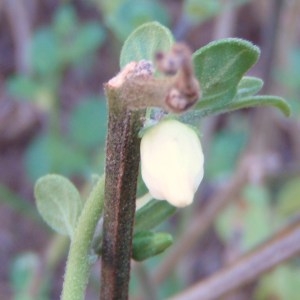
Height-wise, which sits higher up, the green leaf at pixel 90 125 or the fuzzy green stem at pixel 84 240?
the green leaf at pixel 90 125

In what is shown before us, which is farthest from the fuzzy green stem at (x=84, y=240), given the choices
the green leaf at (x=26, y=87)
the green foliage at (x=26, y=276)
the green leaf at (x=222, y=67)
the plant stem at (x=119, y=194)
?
the green leaf at (x=26, y=87)

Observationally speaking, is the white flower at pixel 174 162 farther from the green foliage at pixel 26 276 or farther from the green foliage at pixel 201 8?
the green foliage at pixel 26 276

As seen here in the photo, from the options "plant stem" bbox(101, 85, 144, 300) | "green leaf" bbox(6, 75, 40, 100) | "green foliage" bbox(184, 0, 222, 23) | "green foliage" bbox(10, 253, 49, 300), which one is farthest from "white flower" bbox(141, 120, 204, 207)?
"green leaf" bbox(6, 75, 40, 100)

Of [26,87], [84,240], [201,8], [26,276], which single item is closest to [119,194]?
[84,240]

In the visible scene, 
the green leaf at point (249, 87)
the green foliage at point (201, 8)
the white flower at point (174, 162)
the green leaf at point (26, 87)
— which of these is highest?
the green leaf at point (26, 87)

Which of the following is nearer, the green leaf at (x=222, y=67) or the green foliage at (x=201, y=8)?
the green leaf at (x=222, y=67)

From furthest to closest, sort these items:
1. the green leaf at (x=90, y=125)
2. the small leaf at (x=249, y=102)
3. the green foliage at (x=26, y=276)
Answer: the green leaf at (x=90, y=125) → the green foliage at (x=26, y=276) → the small leaf at (x=249, y=102)

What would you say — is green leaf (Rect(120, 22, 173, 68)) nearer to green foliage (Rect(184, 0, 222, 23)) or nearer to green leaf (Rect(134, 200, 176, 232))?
green leaf (Rect(134, 200, 176, 232))

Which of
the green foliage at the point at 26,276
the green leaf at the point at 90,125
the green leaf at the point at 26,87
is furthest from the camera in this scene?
the green leaf at the point at 90,125
